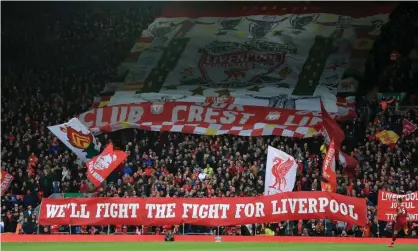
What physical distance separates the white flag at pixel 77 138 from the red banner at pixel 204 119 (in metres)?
2.67

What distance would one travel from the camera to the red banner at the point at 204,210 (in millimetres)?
32719

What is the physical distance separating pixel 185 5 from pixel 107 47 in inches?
199

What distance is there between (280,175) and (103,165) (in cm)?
726

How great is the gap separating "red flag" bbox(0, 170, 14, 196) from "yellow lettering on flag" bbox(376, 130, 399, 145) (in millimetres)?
16845

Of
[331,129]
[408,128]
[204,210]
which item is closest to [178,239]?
[204,210]

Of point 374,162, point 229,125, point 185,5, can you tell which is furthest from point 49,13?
point 374,162

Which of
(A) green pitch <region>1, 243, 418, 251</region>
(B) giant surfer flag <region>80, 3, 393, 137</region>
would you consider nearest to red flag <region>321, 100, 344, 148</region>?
(B) giant surfer flag <region>80, 3, 393, 137</region>

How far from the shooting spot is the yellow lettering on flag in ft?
132

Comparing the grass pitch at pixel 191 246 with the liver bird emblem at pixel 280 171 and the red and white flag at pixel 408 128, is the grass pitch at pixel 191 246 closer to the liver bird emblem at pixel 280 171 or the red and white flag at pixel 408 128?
the liver bird emblem at pixel 280 171

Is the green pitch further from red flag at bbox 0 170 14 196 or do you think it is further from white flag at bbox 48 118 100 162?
white flag at bbox 48 118 100 162

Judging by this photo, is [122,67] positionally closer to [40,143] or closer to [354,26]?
[40,143]

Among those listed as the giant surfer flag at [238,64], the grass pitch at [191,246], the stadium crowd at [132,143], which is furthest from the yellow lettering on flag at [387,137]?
the grass pitch at [191,246]

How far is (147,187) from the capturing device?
3750 cm

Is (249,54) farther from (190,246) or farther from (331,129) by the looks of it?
(190,246)
